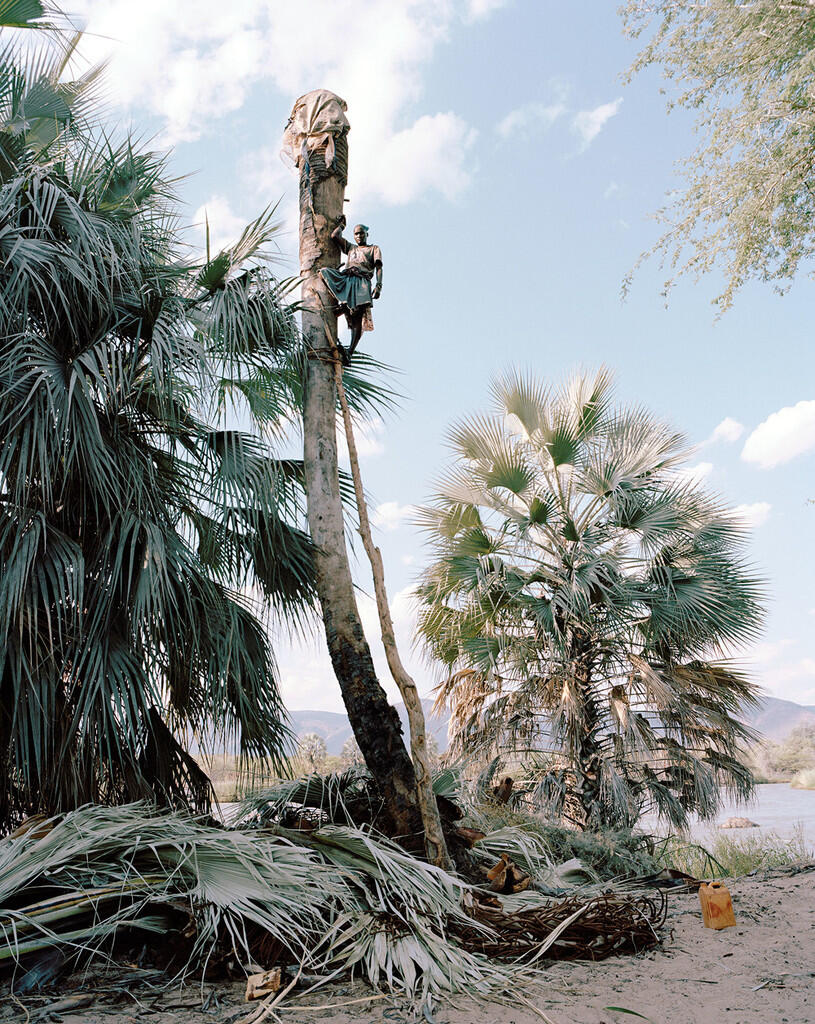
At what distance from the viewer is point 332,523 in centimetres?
480

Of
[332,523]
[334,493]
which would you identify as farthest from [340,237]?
[332,523]

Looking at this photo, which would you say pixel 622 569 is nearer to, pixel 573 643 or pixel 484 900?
pixel 573 643

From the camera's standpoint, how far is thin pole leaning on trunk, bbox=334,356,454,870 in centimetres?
392

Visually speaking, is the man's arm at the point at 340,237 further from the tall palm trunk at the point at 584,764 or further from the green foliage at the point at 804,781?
the green foliage at the point at 804,781

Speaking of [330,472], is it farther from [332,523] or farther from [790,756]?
[790,756]

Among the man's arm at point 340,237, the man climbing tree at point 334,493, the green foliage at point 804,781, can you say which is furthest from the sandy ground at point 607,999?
the green foliage at point 804,781

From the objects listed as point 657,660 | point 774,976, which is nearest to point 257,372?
point 774,976

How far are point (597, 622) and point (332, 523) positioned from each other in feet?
11.6

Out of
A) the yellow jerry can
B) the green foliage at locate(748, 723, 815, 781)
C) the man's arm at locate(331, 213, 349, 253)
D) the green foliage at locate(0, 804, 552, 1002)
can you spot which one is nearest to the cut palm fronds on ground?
the green foliage at locate(0, 804, 552, 1002)

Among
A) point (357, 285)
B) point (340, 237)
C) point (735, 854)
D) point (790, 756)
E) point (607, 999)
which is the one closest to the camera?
point (607, 999)

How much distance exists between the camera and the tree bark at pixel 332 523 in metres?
4.21

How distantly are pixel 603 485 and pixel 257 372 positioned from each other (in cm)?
389

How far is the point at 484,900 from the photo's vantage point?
3.72m

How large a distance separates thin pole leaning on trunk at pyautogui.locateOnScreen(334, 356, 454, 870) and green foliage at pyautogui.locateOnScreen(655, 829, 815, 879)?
9.42 feet
